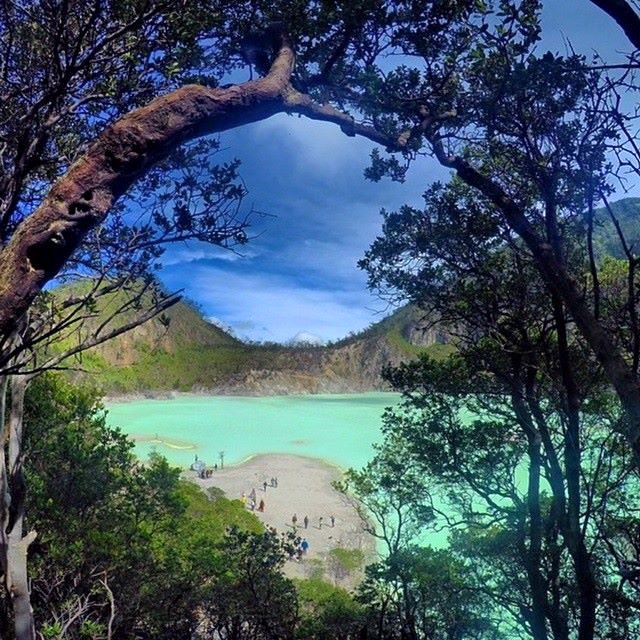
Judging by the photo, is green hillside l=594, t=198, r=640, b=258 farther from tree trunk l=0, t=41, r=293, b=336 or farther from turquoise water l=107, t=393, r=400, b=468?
turquoise water l=107, t=393, r=400, b=468

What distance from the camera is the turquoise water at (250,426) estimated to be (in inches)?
1570

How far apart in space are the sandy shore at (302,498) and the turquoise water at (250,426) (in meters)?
3.19

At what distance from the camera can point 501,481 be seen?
5492 millimetres

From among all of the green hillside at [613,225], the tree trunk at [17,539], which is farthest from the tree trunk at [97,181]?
the tree trunk at [17,539]

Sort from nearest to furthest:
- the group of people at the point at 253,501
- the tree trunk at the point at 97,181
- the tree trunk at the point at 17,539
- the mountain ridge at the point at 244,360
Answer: the tree trunk at the point at 97,181
the tree trunk at the point at 17,539
the group of people at the point at 253,501
the mountain ridge at the point at 244,360

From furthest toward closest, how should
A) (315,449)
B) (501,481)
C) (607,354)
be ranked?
(315,449) < (501,481) < (607,354)

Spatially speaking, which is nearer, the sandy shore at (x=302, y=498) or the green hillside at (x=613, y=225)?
the green hillside at (x=613, y=225)

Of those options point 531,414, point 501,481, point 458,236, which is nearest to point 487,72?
point 458,236

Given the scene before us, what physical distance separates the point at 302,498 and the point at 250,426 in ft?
101

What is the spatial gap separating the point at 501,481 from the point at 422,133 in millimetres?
4118

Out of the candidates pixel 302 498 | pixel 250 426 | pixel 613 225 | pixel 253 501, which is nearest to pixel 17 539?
pixel 613 225

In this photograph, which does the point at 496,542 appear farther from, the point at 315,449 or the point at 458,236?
the point at 315,449

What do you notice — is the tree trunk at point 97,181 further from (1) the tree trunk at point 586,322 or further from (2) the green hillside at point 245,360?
(2) the green hillside at point 245,360

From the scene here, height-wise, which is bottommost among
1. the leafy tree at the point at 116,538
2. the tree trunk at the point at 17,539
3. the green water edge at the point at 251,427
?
the green water edge at the point at 251,427
